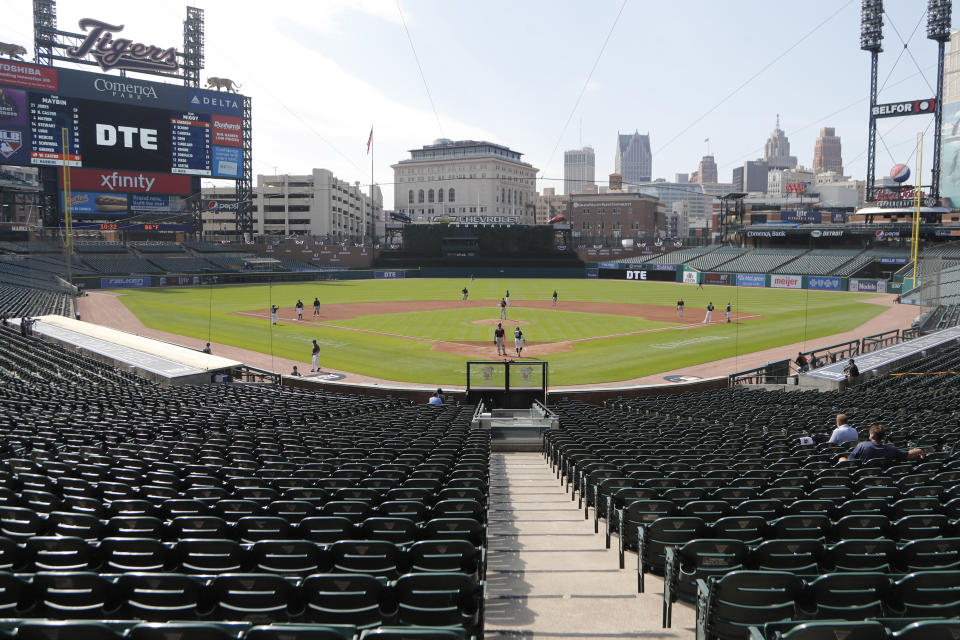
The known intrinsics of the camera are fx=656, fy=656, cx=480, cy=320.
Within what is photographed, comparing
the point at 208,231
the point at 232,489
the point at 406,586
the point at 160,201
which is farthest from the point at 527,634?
the point at 208,231

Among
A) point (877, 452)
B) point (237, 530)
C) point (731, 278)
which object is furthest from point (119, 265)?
point (877, 452)

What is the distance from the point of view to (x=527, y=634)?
18.3 ft

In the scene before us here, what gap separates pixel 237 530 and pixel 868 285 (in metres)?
82.5

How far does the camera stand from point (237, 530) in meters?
6.27

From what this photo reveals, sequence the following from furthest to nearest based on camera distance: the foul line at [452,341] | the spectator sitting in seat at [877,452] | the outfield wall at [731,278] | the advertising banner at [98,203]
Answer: the advertising banner at [98,203], the outfield wall at [731,278], the foul line at [452,341], the spectator sitting in seat at [877,452]

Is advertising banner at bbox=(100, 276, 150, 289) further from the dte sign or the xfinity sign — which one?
the xfinity sign

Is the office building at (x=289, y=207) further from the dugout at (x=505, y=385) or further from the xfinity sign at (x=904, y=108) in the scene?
the dugout at (x=505, y=385)

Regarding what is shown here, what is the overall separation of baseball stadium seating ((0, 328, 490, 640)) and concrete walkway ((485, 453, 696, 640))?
1.92 feet

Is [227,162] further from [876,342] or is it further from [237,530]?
[237,530]

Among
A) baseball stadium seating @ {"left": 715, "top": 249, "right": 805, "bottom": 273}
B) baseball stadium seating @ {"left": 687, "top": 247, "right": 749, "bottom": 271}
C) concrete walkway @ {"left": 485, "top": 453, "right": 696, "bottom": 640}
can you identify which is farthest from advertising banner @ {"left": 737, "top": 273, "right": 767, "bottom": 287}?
concrete walkway @ {"left": 485, "top": 453, "right": 696, "bottom": 640}

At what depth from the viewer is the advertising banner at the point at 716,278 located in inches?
3479

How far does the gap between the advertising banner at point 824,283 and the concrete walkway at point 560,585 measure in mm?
78148

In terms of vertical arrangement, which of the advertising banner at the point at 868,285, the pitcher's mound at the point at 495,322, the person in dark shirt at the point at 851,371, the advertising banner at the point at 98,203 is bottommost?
the person in dark shirt at the point at 851,371

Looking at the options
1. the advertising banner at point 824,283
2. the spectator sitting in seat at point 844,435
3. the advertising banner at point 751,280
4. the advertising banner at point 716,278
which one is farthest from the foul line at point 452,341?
the advertising banner at point 716,278
